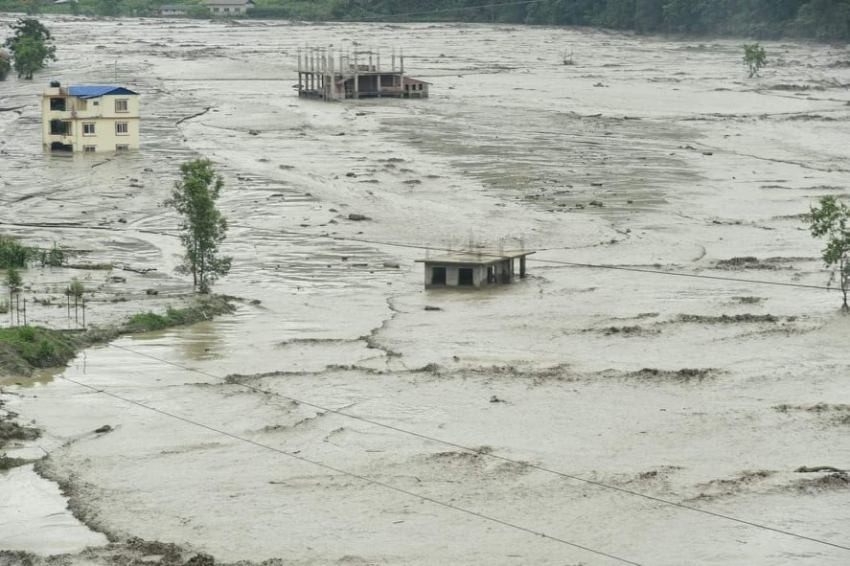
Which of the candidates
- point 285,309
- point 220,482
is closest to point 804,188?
point 285,309

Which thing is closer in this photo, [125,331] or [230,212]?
[125,331]

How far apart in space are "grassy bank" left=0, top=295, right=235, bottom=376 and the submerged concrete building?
5071 mm

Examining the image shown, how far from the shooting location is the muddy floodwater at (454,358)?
1842 cm

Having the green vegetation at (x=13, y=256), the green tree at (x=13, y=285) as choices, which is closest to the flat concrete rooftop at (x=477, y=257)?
the green tree at (x=13, y=285)

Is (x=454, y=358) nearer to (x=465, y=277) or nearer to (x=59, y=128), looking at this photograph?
(x=465, y=277)

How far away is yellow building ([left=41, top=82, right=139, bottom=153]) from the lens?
52750 mm

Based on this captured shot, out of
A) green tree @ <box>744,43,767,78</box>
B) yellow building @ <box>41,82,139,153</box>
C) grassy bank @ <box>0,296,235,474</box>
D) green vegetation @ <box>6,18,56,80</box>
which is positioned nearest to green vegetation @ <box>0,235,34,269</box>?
grassy bank @ <box>0,296,235,474</box>

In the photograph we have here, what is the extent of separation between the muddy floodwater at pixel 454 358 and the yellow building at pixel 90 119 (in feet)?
3.56

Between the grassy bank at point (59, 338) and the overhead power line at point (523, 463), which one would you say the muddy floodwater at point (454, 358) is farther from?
the grassy bank at point (59, 338)

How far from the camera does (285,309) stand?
30266 millimetres

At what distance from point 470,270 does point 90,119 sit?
24.5 metres

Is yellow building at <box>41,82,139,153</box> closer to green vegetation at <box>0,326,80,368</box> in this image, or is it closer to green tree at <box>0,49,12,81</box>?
green tree at <box>0,49,12,81</box>

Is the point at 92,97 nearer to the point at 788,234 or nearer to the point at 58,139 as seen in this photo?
the point at 58,139

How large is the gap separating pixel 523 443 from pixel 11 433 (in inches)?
276
